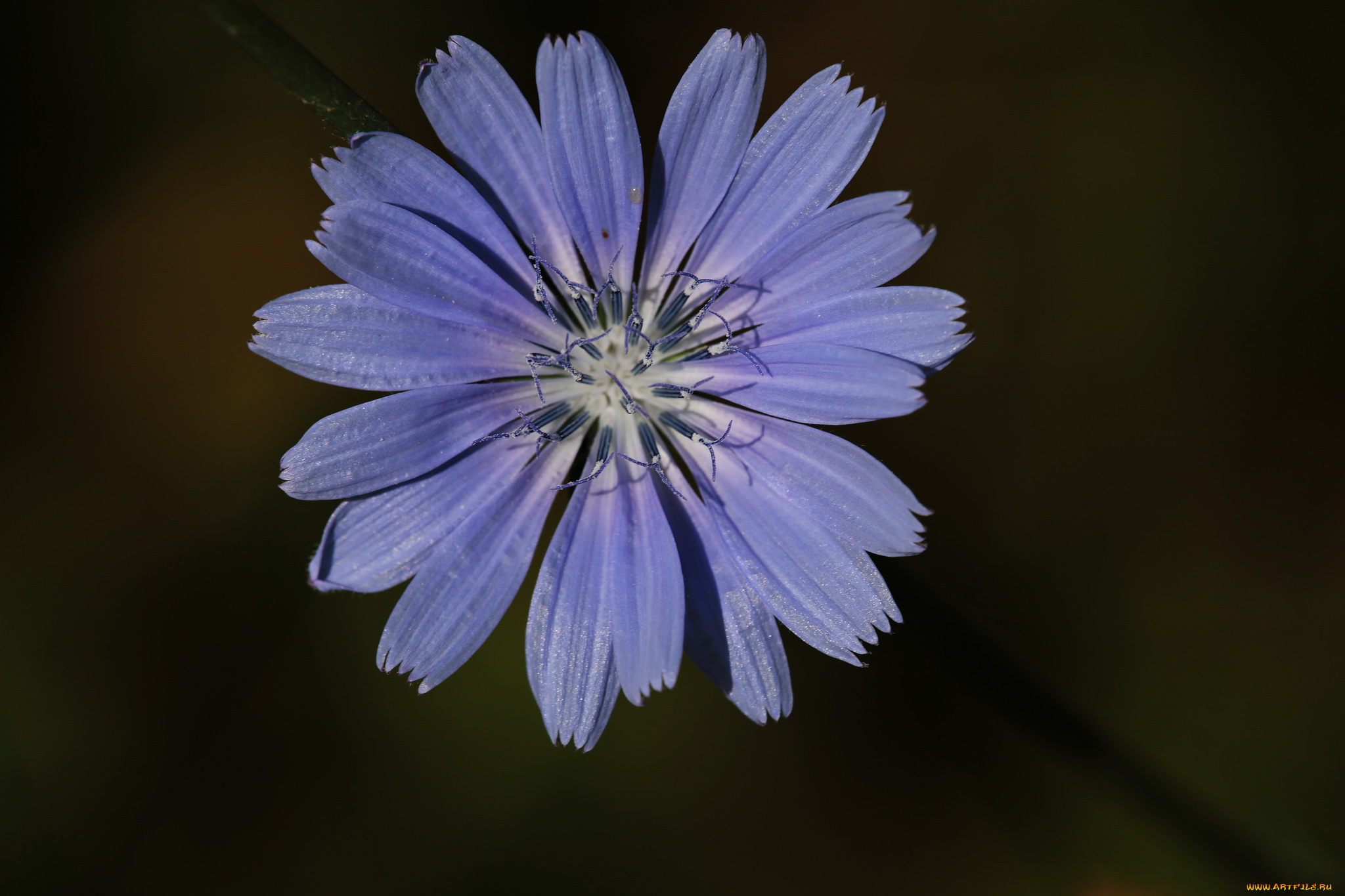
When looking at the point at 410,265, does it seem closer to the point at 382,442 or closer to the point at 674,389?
the point at 382,442

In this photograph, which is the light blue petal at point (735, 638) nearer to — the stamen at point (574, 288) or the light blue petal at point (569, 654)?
the light blue petal at point (569, 654)

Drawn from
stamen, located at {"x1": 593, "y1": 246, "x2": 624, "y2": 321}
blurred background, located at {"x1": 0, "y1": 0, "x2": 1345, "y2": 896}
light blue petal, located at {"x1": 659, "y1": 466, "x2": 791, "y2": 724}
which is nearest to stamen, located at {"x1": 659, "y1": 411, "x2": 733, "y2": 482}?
light blue petal, located at {"x1": 659, "y1": 466, "x2": 791, "y2": 724}

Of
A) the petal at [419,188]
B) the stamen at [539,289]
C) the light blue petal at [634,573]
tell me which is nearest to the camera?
the petal at [419,188]

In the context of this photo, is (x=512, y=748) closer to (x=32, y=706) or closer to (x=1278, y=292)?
(x=32, y=706)

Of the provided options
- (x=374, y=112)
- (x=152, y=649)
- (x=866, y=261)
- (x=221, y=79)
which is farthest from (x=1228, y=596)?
(x=221, y=79)

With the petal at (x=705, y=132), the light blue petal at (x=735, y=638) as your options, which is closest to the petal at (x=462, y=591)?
the light blue petal at (x=735, y=638)
